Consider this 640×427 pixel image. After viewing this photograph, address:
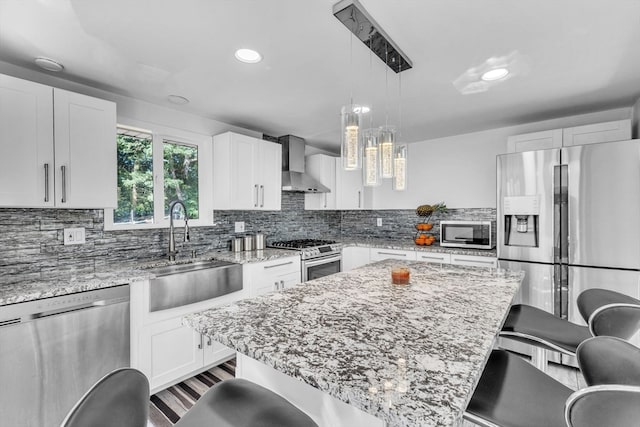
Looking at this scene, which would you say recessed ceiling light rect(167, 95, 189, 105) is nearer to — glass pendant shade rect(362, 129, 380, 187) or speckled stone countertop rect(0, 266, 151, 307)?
speckled stone countertop rect(0, 266, 151, 307)

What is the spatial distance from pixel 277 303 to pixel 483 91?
236 cm

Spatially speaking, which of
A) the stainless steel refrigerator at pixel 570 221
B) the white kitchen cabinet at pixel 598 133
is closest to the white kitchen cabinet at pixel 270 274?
the stainless steel refrigerator at pixel 570 221

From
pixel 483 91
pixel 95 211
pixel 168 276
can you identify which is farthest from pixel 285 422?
pixel 483 91

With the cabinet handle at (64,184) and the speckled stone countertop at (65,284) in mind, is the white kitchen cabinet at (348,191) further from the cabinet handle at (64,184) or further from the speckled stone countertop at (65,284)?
the cabinet handle at (64,184)

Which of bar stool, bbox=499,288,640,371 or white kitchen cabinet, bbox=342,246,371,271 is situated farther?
white kitchen cabinet, bbox=342,246,371,271

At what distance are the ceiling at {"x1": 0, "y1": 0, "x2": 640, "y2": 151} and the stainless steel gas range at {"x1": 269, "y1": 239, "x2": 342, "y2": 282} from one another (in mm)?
1524

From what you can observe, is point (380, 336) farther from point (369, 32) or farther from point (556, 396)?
point (369, 32)

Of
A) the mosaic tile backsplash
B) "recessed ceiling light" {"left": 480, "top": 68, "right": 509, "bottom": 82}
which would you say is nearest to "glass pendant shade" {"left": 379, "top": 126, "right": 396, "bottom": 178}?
"recessed ceiling light" {"left": 480, "top": 68, "right": 509, "bottom": 82}

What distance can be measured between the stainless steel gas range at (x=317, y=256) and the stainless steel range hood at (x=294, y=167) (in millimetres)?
694

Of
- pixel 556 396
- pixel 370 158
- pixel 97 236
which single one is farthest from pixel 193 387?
pixel 556 396

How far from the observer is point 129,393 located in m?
0.69

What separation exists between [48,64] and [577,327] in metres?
3.44

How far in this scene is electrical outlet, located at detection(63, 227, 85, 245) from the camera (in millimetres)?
2213

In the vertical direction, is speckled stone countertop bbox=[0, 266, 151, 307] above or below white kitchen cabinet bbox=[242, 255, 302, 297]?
above
